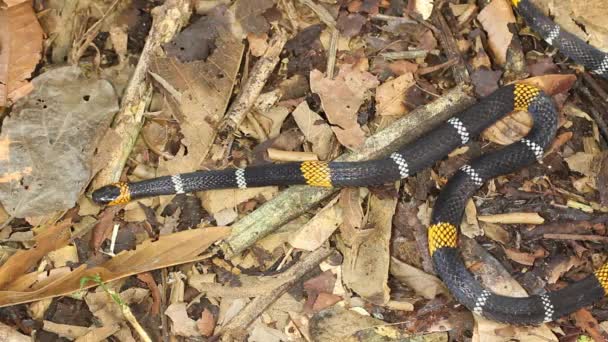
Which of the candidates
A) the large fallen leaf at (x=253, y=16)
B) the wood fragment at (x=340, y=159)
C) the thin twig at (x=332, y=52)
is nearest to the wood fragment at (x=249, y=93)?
the large fallen leaf at (x=253, y=16)

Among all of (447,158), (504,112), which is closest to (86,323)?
(447,158)

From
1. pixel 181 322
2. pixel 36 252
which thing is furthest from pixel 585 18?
pixel 36 252

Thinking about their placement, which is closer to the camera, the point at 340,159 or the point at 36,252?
the point at 36,252

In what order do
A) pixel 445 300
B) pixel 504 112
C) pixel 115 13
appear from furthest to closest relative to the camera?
pixel 115 13
pixel 504 112
pixel 445 300

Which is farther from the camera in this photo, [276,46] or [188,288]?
[276,46]

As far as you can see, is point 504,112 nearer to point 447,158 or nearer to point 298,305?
point 447,158

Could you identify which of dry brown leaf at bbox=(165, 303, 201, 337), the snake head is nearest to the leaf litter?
dry brown leaf at bbox=(165, 303, 201, 337)

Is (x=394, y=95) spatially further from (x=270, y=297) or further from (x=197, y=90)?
(x=270, y=297)
